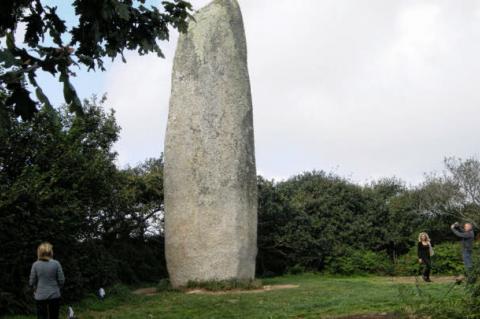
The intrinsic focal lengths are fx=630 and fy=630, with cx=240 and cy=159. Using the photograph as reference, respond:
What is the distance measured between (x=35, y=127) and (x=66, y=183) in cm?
137

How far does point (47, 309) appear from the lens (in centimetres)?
826

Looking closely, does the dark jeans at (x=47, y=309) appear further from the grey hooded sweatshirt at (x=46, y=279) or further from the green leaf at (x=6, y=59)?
the green leaf at (x=6, y=59)

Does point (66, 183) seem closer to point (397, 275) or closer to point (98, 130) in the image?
point (98, 130)

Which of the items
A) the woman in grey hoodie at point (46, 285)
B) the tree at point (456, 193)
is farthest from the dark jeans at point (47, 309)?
the tree at point (456, 193)

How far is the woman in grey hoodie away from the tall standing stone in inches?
268

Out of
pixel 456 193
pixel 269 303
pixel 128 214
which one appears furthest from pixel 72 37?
pixel 456 193

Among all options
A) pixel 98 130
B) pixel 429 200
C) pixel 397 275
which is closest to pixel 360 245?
pixel 397 275

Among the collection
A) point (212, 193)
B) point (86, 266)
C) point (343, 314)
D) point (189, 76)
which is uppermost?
point (189, 76)

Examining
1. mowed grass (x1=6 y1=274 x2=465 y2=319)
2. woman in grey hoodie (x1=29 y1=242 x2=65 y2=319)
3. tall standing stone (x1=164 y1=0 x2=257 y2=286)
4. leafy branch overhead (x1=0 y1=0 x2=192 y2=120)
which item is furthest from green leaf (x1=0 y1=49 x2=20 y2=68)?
tall standing stone (x1=164 y1=0 x2=257 y2=286)

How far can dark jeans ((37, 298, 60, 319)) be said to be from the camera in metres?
8.18

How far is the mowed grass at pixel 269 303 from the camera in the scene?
942 cm

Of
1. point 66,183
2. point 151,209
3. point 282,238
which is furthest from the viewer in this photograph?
point 282,238

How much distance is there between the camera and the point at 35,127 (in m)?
13.0

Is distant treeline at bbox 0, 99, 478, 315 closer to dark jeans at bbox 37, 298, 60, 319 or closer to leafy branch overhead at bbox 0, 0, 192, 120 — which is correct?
leafy branch overhead at bbox 0, 0, 192, 120
